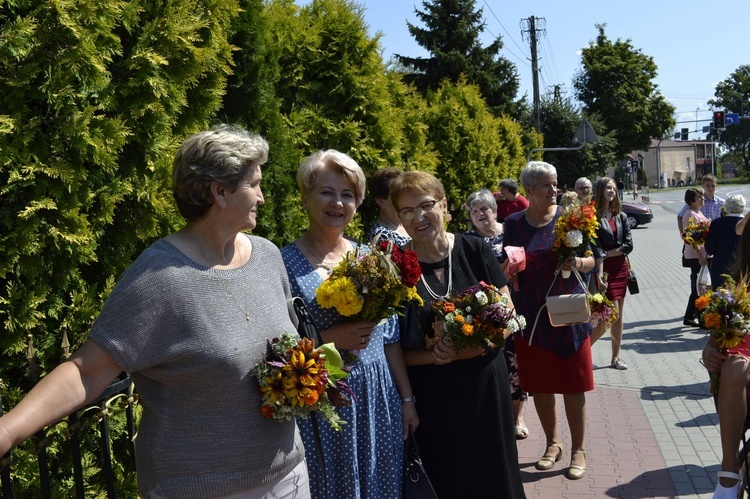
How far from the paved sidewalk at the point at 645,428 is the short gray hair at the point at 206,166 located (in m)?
3.76

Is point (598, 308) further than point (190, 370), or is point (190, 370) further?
point (598, 308)

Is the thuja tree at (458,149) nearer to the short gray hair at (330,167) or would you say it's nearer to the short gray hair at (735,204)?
the short gray hair at (735,204)

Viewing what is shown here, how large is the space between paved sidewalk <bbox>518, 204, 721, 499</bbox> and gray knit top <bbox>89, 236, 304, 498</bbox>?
3447 millimetres

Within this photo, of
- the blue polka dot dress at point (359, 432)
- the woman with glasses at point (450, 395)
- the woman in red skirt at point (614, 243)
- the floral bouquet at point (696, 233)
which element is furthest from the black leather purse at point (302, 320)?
the floral bouquet at point (696, 233)

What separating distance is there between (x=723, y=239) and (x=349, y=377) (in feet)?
21.4

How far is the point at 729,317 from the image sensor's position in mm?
4176

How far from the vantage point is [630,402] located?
750 centimetres

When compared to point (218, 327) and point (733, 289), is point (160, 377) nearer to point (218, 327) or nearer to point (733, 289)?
point (218, 327)

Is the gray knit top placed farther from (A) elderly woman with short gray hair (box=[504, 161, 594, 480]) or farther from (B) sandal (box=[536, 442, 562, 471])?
(B) sandal (box=[536, 442, 562, 471])

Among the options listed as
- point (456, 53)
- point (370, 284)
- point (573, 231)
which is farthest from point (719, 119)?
point (370, 284)

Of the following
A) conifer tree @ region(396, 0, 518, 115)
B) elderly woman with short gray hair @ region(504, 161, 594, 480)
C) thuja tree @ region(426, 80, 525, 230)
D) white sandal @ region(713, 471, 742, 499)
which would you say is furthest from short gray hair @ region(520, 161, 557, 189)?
conifer tree @ region(396, 0, 518, 115)

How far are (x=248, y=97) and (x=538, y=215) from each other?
2.61m

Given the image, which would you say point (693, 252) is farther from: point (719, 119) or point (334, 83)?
point (719, 119)

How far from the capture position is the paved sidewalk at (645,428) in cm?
544
